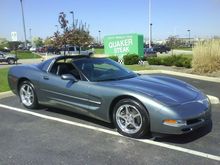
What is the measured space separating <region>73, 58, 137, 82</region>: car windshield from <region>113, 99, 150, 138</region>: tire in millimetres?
859

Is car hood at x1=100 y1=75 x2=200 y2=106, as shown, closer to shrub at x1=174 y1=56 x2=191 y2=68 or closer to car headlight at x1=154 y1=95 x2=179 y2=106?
car headlight at x1=154 y1=95 x2=179 y2=106

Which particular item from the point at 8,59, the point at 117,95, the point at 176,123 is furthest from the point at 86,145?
the point at 8,59

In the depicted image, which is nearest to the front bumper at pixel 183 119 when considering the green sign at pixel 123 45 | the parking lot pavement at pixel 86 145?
the parking lot pavement at pixel 86 145

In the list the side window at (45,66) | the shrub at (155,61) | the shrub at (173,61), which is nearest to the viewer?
the side window at (45,66)

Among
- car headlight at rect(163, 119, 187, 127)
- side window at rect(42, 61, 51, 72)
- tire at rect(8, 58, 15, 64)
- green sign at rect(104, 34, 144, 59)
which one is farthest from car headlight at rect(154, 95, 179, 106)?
tire at rect(8, 58, 15, 64)

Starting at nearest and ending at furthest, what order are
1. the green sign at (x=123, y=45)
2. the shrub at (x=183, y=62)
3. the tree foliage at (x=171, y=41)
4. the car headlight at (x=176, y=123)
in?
the car headlight at (x=176, y=123)
the shrub at (x=183, y=62)
the green sign at (x=123, y=45)
the tree foliage at (x=171, y=41)

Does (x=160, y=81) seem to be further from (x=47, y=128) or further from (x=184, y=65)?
(x=184, y=65)

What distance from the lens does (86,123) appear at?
6066 mm

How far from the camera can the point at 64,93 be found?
20.2ft

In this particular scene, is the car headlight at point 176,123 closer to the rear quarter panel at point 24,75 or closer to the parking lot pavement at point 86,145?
the parking lot pavement at point 86,145

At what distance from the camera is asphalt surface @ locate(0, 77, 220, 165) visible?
14.1 ft

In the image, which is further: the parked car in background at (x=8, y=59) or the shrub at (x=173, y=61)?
the parked car in background at (x=8, y=59)

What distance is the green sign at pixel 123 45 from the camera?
21.7m

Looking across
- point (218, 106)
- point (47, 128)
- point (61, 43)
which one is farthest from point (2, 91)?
point (61, 43)
